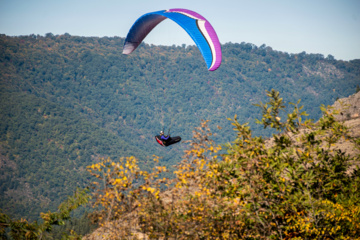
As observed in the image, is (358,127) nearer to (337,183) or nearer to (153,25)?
(153,25)

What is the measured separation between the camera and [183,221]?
1059cm

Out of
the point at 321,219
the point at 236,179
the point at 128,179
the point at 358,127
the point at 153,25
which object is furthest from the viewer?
the point at 358,127

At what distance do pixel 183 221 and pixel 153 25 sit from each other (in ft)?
51.0

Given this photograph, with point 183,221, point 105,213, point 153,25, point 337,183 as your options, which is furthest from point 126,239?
point 153,25

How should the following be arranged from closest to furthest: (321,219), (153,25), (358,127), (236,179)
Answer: (321,219) → (236,179) → (153,25) → (358,127)

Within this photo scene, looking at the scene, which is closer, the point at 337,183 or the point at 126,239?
the point at 126,239

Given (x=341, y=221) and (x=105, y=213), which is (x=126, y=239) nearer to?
(x=105, y=213)

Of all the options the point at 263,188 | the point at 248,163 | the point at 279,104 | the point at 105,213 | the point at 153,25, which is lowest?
the point at 105,213

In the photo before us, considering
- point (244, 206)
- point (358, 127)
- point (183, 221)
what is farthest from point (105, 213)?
point (358, 127)

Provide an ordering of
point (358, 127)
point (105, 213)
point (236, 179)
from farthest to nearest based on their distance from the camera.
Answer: point (358, 127) → point (236, 179) → point (105, 213)

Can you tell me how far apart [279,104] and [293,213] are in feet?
11.5

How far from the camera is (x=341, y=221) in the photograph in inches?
438

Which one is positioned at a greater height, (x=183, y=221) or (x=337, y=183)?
(x=337, y=183)

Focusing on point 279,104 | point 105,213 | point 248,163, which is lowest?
point 105,213
